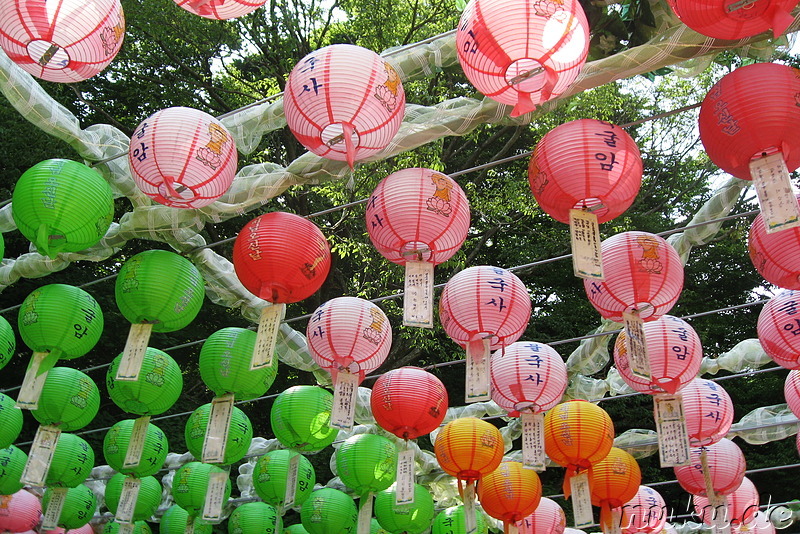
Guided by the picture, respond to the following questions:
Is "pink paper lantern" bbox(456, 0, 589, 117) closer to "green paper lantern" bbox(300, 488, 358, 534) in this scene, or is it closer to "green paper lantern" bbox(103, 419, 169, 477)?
"green paper lantern" bbox(300, 488, 358, 534)

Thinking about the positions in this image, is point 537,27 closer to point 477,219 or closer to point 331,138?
point 331,138

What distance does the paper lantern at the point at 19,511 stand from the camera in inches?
261

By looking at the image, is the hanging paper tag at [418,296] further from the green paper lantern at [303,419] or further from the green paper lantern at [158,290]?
the green paper lantern at [303,419]

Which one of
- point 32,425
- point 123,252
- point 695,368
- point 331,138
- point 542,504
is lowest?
point 542,504

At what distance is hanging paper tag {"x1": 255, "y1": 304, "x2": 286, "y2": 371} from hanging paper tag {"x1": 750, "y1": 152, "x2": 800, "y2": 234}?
2363 mm

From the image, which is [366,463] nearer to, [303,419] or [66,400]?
[303,419]

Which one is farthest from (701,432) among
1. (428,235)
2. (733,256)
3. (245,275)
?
(733,256)

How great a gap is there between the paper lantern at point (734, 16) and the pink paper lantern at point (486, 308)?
170 cm

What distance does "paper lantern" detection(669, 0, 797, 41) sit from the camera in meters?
2.87

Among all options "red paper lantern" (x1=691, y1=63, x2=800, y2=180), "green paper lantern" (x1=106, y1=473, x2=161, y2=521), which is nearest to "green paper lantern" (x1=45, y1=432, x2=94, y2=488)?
"green paper lantern" (x1=106, y1=473, x2=161, y2=521)

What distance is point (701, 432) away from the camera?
4922 mm

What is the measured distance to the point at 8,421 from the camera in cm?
564

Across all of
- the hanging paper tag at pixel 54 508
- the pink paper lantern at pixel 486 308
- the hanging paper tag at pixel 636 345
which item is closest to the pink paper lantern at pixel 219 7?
the pink paper lantern at pixel 486 308

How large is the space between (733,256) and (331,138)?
9.11 m
